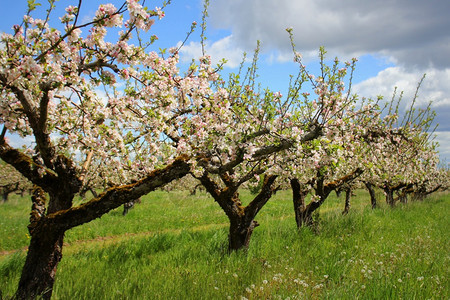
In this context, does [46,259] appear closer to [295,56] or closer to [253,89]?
[253,89]

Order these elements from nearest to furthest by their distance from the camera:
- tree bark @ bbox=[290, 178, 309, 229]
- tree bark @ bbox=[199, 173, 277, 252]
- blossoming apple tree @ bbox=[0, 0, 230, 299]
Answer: blossoming apple tree @ bbox=[0, 0, 230, 299], tree bark @ bbox=[199, 173, 277, 252], tree bark @ bbox=[290, 178, 309, 229]

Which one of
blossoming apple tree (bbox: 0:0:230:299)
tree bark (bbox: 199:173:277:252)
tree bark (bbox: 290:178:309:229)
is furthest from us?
tree bark (bbox: 290:178:309:229)

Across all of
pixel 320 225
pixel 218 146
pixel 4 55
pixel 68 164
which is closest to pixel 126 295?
pixel 68 164

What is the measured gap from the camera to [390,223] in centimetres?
1130

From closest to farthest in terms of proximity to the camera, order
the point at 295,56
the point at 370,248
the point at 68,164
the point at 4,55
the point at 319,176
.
Answer: the point at 4,55 < the point at 68,164 < the point at 295,56 < the point at 370,248 < the point at 319,176

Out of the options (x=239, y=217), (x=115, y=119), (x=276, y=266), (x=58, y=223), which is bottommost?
(x=276, y=266)

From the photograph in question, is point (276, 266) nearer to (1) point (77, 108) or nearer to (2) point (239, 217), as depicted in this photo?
(2) point (239, 217)

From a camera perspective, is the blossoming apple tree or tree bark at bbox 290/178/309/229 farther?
tree bark at bbox 290/178/309/229

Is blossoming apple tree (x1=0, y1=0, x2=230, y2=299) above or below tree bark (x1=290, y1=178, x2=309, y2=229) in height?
above

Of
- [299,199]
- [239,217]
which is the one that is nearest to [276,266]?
[239,217]

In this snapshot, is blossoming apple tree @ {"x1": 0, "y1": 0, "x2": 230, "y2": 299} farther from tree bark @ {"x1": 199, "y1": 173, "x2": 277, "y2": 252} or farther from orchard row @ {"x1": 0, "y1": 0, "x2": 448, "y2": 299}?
tree bark @ {"x1": 199, "y1": 173, "x2": 277, "y2": 252}

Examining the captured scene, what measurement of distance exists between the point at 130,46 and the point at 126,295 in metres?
3.99

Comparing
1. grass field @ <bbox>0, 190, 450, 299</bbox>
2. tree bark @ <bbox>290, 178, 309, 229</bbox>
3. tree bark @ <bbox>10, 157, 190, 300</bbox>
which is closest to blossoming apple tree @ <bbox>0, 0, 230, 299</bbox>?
tree bark @ <bbox>10, 157, 190, 300</bbox>

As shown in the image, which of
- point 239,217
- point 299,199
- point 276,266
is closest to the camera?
point 276,266
